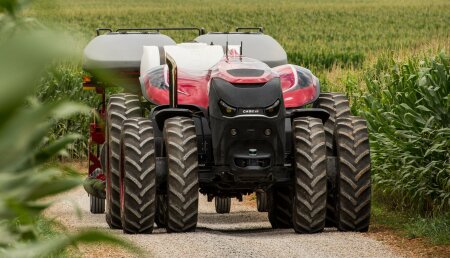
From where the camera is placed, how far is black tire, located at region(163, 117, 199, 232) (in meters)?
10.9

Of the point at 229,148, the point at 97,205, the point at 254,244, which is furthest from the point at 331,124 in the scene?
the point at 97,205

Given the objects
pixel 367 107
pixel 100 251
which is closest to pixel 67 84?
pixel 367 107

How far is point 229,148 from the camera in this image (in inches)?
437

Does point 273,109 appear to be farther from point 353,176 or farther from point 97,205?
point 97,205

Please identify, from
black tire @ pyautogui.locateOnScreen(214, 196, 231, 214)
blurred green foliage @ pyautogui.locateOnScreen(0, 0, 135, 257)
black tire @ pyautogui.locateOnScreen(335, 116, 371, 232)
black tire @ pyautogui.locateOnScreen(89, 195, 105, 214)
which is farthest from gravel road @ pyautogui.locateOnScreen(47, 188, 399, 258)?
blurred green foliage @ pyautogui.locateOnScreen(0, 0, 135, 257)

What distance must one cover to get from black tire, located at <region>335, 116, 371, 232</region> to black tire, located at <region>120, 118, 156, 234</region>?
187cm

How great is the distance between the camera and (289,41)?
62.2 metres

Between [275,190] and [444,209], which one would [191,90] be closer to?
[275,190]

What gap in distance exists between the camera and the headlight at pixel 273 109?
1114cm

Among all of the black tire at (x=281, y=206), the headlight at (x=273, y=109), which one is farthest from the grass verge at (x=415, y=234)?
the headlight at (x=273, y=109)

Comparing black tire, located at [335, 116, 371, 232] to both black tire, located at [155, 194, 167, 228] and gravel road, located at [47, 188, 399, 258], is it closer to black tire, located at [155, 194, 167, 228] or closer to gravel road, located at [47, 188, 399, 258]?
gravel road, located at [47, 188, 399, 258]

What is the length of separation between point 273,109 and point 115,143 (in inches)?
64.6

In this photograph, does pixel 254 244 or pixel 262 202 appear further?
pixel 262 202

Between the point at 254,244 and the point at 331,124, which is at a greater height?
the point at 331,124
